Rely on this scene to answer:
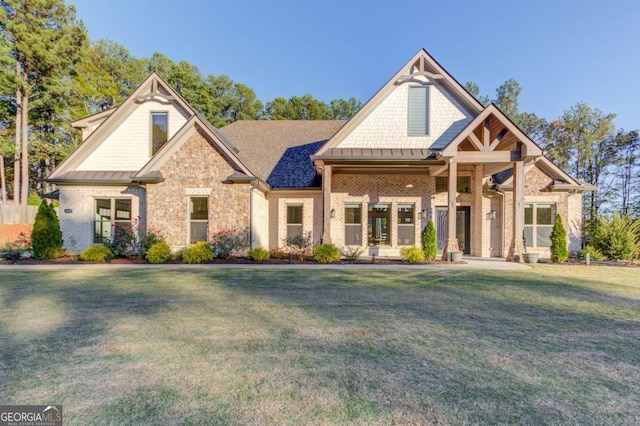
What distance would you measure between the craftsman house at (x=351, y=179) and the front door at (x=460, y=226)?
0.05 m

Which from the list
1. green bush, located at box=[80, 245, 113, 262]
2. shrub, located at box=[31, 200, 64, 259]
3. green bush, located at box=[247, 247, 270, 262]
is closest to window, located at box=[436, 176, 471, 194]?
green bush, located at box=[247, 247, 270, 262]

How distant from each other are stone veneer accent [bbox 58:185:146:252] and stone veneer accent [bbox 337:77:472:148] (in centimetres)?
Answer: 1008

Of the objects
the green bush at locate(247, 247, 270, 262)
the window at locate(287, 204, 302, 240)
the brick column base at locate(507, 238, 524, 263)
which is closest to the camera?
the green bush at locate(247, 247, 270, 262)

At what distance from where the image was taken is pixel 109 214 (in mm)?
13883

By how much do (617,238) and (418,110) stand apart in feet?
32.5

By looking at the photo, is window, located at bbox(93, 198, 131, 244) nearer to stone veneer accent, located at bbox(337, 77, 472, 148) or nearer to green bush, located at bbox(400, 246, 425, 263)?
stone veneer accent, located at bbox(337, 77, 472, 148)

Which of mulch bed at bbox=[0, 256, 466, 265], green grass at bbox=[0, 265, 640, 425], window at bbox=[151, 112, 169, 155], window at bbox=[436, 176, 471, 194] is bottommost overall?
mulch bed at bbox=[0, 256, 466, 265]

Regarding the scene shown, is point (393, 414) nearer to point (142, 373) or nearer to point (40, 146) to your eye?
point (142, 373)

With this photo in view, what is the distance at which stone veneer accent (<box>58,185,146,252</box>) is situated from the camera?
1354 centimetres

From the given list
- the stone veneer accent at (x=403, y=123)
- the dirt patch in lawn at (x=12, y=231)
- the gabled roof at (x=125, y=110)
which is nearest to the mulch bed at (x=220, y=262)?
Answer: the gabled roof at (x=125, y=110)

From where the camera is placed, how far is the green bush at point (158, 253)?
1146cm

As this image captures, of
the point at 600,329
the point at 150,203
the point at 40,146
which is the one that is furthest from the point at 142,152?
the point at 40,146

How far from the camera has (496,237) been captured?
14.7m

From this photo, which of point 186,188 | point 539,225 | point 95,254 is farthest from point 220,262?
point 539,225
